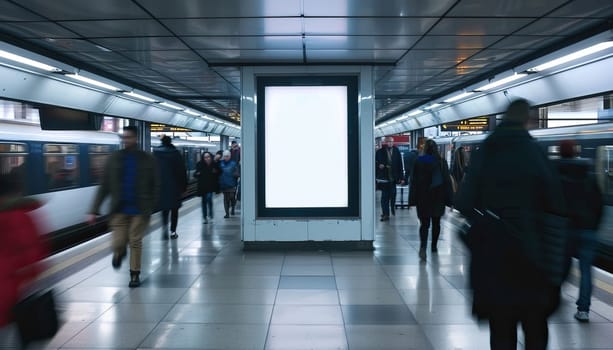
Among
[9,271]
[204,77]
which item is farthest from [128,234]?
[204,77]

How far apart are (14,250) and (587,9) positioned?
6159 millimetres

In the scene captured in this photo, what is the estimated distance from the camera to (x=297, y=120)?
927 cm

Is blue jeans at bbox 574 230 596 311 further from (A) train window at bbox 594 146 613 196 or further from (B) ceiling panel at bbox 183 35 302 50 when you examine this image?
(A) train window at bbox 594 146 613 196

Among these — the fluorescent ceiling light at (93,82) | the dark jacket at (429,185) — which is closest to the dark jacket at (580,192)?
the dark jacket at (429,185)

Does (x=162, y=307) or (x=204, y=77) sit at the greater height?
(x=204, y=77)

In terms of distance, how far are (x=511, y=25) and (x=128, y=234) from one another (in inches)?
207

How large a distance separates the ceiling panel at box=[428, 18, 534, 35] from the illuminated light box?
2352 mm

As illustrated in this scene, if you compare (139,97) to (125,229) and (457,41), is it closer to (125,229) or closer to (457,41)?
(125,229)

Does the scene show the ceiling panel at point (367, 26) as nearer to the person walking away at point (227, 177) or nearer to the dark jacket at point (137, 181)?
the dark jacket at point (137, 181)

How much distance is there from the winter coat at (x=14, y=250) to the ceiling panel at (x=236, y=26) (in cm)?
414

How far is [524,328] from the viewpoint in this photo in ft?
10.9

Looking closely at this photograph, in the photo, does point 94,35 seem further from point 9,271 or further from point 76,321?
point 9,271

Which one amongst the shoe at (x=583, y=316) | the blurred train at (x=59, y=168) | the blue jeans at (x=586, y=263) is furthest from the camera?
the blurred train at (x=59, y=168)

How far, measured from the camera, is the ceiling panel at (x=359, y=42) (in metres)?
7.51
